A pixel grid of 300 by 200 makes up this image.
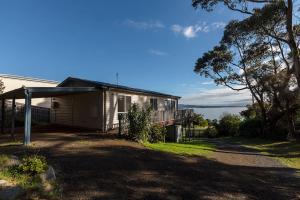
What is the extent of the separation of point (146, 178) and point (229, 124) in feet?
93.5

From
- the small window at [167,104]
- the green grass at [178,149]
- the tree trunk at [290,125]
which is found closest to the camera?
the green grass at [178,149]

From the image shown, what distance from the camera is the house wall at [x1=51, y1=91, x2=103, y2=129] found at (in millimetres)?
18169

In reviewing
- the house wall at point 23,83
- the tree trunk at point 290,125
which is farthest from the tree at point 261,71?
the house wall at point 23,83

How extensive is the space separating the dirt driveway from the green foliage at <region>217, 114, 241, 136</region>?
2268 centimetres

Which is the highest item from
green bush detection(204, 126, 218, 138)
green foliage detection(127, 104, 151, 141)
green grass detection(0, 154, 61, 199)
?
green foliage detection(127, 104, 151, 141)

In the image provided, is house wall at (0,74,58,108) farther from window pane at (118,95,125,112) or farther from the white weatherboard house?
window pane at (118,95,125,112)

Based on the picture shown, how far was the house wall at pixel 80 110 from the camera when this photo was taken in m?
18.2

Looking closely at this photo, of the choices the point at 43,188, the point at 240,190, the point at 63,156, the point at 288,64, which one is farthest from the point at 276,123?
the point at 43,188

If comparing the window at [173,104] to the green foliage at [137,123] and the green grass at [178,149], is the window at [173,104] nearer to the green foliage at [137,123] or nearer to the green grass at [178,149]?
the green grass at [178,149]

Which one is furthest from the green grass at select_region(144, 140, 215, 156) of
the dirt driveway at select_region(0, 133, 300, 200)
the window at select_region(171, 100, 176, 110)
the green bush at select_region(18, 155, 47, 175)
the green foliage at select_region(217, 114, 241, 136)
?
the green foliage at select_region(217, 114, 241, 136)

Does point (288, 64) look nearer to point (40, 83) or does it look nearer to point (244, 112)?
point (244, 112)

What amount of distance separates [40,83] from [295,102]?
23.9 m

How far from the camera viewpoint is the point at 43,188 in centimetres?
620

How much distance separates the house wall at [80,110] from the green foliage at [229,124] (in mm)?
20649
